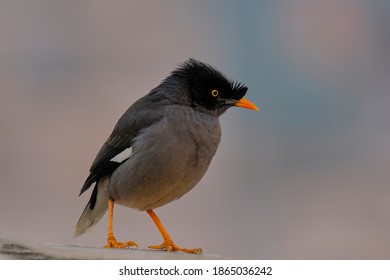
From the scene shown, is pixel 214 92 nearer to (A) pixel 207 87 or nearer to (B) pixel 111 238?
(A) pixel 207 87

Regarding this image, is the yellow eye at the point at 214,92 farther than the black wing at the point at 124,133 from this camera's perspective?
Yes

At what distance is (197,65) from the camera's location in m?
4.11

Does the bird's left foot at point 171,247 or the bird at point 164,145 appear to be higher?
the bird at point 164,145

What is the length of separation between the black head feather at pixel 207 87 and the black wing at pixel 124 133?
0.24 metres

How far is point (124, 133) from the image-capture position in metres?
4.05

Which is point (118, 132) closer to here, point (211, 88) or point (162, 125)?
point (162, 125)

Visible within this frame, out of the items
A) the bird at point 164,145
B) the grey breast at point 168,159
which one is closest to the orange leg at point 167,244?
the bird at point 164,145

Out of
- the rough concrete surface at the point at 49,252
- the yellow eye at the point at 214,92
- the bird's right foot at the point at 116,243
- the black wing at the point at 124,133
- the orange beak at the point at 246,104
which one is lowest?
the rough concrete surface at the point at 49,252

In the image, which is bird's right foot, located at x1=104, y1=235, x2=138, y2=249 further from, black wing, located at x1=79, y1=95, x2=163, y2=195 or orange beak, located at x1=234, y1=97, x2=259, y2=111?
orange beak, located at x1=234, y1=97, x2=259, y2=111

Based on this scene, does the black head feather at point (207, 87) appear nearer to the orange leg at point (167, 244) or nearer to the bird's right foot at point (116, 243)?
the orange leg at point (167, 244)

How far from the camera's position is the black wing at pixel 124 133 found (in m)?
3.96
